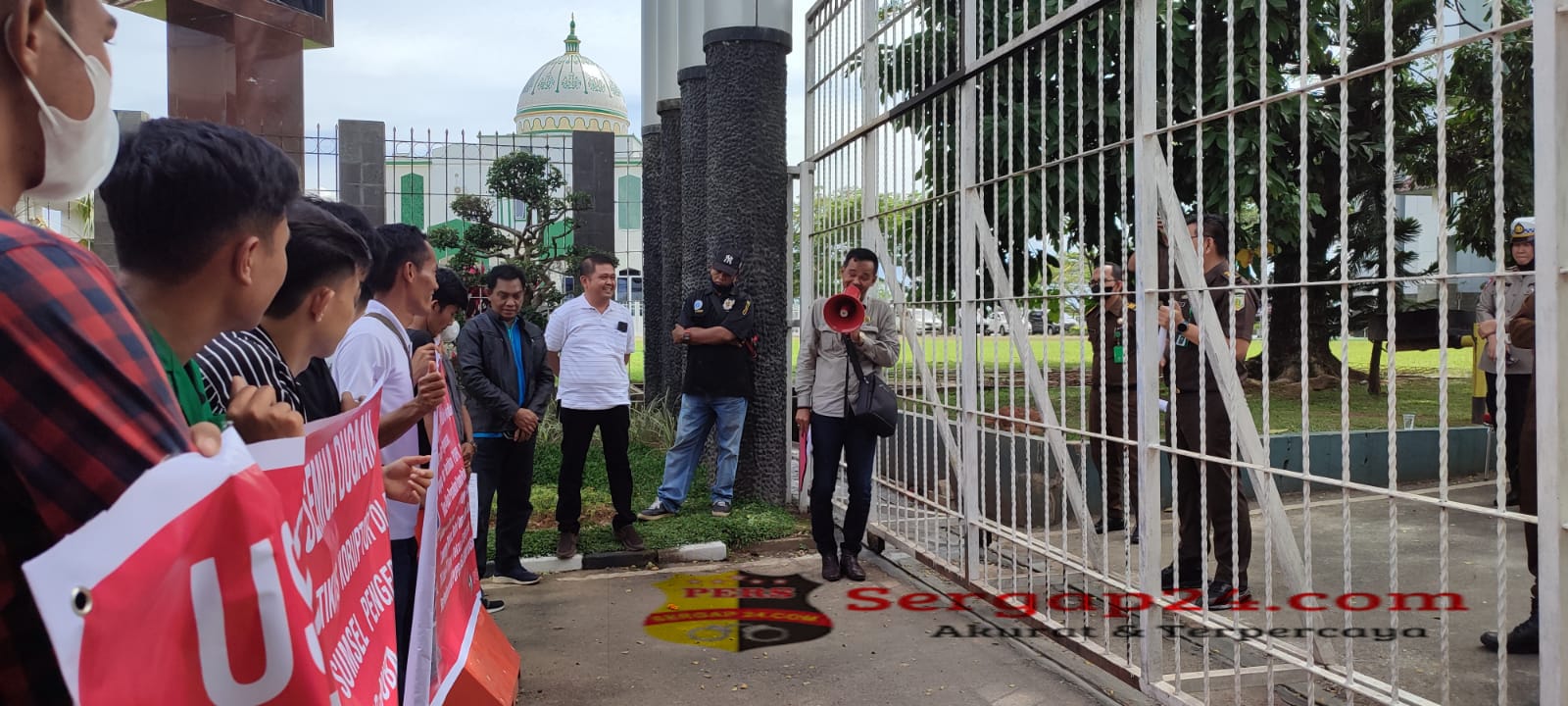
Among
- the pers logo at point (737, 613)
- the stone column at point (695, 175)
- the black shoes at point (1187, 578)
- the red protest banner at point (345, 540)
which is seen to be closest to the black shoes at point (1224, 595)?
the black shoes at point (1187, 578)

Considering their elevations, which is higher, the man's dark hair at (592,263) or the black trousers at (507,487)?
the man's dark hair at (592,263)

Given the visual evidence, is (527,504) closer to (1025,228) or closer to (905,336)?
(905,336)

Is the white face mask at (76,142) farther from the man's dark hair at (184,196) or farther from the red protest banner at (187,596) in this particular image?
the red protest banner at (187,596)

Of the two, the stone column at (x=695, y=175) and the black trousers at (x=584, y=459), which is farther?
the stone column at (x=695, y=175)

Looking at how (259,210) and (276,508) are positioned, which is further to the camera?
(259,210)

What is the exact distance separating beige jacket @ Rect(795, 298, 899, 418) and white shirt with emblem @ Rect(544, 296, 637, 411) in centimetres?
123

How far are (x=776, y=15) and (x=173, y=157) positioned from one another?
267 inches

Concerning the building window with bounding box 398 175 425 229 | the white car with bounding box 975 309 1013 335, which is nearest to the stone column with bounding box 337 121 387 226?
the building window with bounding box 398 175 425 229

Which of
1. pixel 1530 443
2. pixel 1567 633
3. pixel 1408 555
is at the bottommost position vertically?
pixel 1408 555

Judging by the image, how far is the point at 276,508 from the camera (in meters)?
1.22

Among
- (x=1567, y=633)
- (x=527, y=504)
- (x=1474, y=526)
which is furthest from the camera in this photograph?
(x=1474, y=526)

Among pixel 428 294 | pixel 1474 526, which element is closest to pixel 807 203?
pixel 428 294

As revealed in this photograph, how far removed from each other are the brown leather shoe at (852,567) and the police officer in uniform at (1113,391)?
4.48ft

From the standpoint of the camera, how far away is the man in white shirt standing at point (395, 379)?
10.9ft
